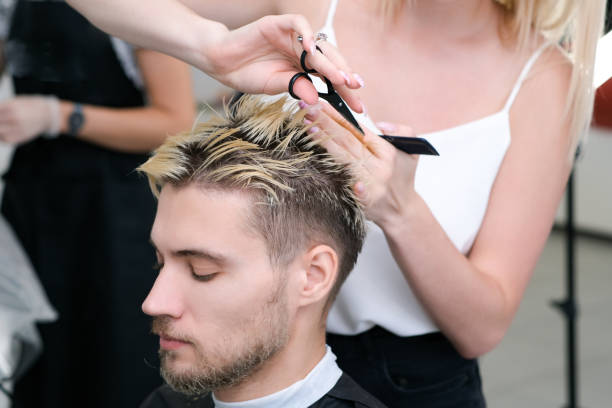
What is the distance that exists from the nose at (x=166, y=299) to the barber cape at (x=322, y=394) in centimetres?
19

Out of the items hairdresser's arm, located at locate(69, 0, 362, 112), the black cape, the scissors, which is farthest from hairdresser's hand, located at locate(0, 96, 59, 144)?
the scissors

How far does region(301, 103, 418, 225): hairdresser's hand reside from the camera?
990 mm

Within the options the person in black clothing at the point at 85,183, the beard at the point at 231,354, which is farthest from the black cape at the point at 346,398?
the person in black clothing at the point at 85,183

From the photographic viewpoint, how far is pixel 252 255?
1.02 m

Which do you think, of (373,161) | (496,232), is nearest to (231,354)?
(373,161)

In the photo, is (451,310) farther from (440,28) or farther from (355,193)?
(440,28)

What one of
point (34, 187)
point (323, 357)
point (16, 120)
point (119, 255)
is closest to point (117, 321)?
point (119, 255)

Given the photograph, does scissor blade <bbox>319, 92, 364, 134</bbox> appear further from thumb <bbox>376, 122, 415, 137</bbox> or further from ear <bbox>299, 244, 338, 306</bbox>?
ear <bbox>299, 244, 338, 306</bbox>

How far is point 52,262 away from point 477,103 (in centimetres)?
126

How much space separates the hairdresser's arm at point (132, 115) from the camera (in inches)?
73.1

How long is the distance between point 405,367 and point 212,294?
0.37m

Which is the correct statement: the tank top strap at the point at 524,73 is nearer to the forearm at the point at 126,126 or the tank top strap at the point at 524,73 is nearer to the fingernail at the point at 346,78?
the fingernail at the point at 346,78

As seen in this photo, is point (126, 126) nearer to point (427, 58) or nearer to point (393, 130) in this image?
point (427, 58)

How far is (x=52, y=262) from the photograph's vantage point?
6.59ft
